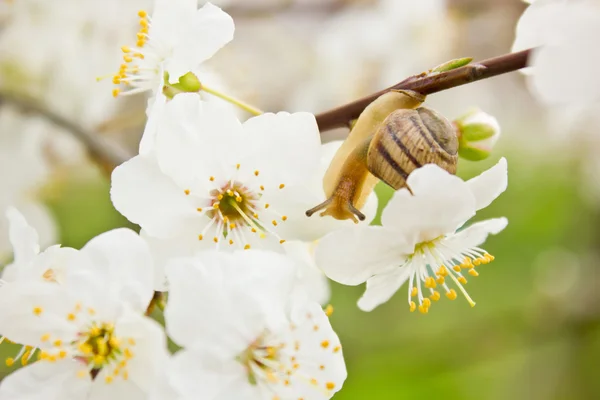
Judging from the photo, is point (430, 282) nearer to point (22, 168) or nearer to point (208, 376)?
point (208, 376)

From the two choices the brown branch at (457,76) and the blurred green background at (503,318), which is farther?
the blurred green background at (503,318)

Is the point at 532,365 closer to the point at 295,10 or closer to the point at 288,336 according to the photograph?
the point at 295,10

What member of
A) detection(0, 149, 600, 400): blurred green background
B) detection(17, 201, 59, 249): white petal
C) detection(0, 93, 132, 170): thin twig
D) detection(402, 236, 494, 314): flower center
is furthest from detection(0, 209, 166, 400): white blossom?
detection(0, 149, 600, 400): blurred green background

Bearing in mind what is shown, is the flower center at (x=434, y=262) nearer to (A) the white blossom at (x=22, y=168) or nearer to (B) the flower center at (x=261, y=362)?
(B) the flower center at (x=261, y=362)

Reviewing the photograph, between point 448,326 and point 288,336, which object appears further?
point 448,326

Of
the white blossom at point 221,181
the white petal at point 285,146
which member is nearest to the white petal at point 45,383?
the white blossom at point 221,181

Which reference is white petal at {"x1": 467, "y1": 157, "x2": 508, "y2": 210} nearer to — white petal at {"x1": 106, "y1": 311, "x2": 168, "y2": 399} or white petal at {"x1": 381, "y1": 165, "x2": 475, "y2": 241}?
white petal at {"x1": 381, "y1": 165, "x2": 475, "y2": 241}

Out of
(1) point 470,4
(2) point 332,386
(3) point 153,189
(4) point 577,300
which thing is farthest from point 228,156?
(4) point 577,300
